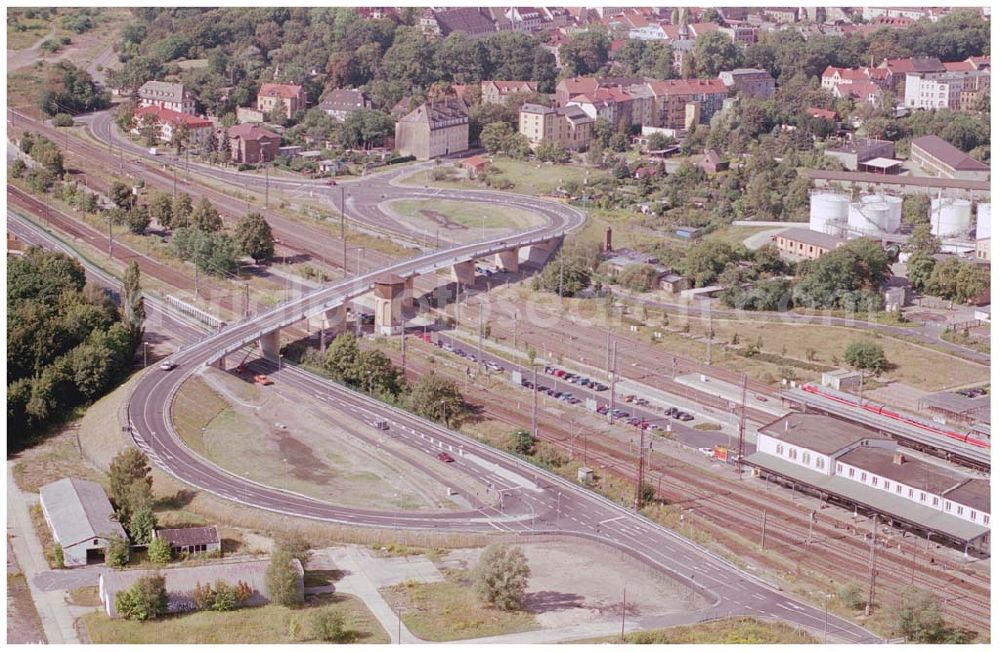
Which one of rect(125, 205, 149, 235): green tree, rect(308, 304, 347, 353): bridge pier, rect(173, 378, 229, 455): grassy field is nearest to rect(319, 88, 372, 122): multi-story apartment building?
rect(125, 205, 149, 235): green tree

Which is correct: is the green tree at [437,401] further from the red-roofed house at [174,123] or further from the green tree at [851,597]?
the red-roofed house at [174,123]

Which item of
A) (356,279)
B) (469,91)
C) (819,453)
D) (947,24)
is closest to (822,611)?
(819,453)

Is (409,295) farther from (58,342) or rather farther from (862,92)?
(862,92)

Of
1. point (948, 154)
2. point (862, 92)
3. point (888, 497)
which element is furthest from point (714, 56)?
point (888, 497)

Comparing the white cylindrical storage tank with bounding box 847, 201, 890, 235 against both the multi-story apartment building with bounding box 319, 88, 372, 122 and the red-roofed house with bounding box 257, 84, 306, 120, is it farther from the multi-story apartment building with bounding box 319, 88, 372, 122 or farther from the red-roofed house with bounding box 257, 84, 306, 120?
the red-roofed house with bounding box 257, 84, 306, 120

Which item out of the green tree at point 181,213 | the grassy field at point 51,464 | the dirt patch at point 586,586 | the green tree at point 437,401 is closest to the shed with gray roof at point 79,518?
the grassy field at point 51,464

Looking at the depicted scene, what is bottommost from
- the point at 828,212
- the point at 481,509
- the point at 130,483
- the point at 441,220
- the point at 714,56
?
the point at 481,509

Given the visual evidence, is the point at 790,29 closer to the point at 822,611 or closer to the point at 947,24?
the point at 947,24
